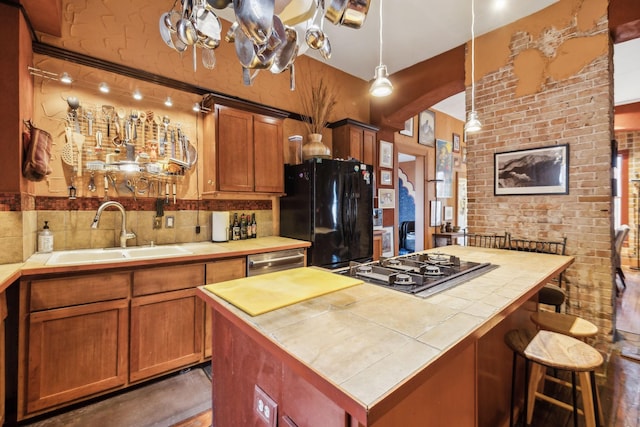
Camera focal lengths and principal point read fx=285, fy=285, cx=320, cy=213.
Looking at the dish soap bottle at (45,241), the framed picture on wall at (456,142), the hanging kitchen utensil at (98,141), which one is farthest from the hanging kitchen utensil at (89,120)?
the framed picture on wall at (456,142)

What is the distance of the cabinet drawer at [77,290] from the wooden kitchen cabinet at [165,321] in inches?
3.7

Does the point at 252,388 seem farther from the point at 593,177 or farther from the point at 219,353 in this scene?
the point at 593,177

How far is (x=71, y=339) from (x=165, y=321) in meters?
0.51

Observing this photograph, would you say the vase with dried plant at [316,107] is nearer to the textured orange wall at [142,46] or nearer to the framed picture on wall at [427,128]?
the textured orange wall at [142,46]

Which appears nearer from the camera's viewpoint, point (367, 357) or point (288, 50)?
point (367, 357)

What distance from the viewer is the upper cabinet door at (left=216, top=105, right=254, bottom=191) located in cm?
266

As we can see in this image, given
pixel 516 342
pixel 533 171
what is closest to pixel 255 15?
pixel 516 342

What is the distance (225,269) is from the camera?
2.30 m

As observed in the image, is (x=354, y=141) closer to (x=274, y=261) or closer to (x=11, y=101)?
(x=274, y=261)

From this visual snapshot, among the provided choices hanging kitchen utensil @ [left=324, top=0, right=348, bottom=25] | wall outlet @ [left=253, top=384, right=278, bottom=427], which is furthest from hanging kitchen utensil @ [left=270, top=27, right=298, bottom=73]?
wall outlet @ [left=253, top=384, right=278, bottom=427]

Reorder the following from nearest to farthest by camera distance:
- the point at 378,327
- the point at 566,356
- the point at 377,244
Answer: the point at 378,327, the point at 566,356, the point at 377,244

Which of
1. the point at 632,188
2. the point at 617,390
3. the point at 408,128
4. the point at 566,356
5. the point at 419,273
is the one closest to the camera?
the point at 566,356

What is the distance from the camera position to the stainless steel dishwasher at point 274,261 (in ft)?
8.03

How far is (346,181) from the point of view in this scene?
3150 millimetres
